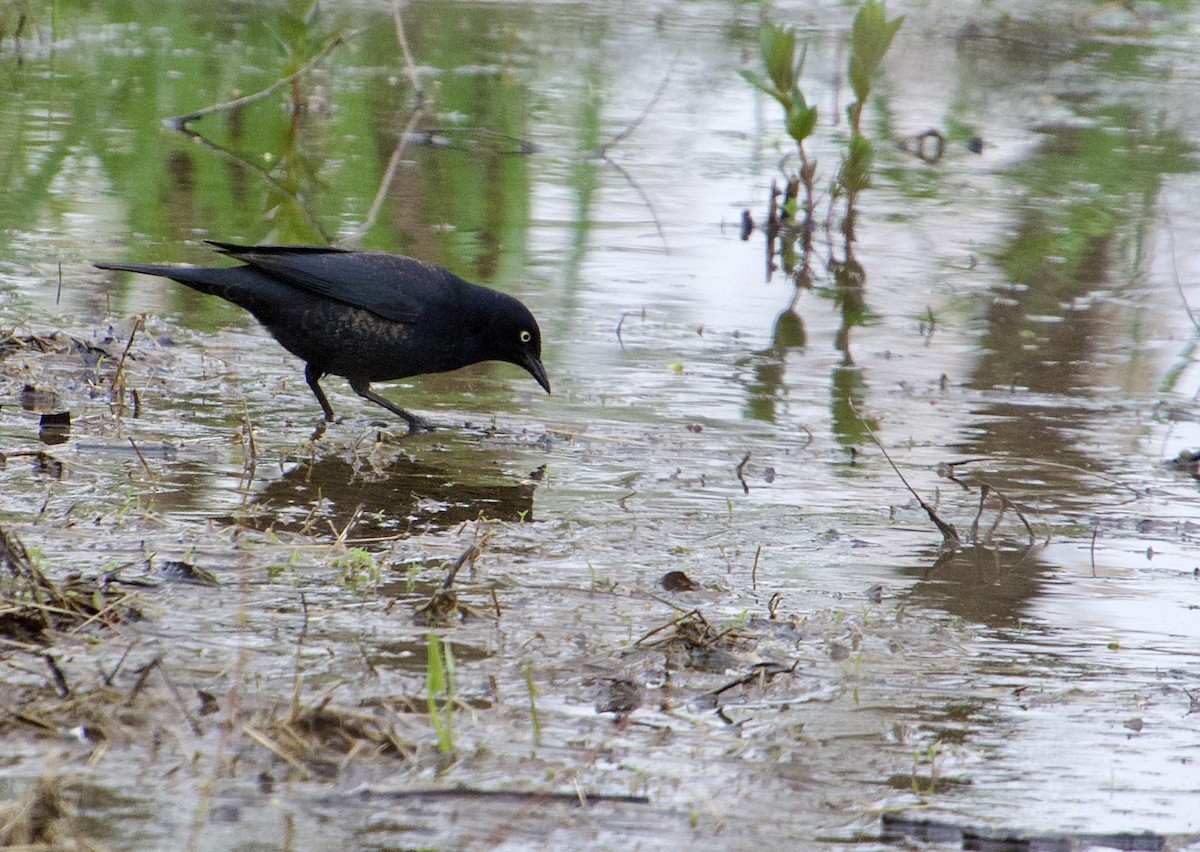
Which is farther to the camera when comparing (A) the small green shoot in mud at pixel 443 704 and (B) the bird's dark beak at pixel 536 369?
(B) the bird's dark beak at pixel 536 369

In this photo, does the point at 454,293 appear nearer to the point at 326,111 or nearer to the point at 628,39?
the point at 326,111

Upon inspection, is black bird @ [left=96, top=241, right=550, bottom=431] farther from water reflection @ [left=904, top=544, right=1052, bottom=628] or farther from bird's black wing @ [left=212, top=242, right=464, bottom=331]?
water reflection @ [left=904, top=544, right=1052, bottom=628]

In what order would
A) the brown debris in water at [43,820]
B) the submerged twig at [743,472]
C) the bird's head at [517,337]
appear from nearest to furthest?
the brown debris in water at [43,820]
the submerged twig at [743,472]
the bird's head at [517,337]

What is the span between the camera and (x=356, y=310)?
5543 mm

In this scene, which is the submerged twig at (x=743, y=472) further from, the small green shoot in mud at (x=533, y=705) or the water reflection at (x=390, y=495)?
the small green shoot in mud at (x=533, y=705)

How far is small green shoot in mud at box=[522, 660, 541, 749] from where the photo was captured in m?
2.91

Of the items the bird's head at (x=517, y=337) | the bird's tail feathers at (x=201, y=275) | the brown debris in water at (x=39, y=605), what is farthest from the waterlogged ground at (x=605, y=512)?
the bird's tail feathers at (x=201, y=275)

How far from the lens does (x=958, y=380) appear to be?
6492 mm

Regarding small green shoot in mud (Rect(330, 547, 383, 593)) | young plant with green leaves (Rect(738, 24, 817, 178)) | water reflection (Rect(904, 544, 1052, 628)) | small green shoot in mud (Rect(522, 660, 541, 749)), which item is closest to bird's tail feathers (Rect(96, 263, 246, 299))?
small green shoot in mud (Rect(330, 547, 383, 593))

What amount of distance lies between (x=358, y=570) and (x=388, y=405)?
1849 millimetres

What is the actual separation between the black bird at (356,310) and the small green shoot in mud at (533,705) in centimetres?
240

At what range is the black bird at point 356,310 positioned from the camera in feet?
18.2

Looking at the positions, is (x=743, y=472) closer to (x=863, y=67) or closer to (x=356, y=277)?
(x=356, y=277)

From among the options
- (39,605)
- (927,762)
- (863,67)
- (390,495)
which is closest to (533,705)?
(927,762)
